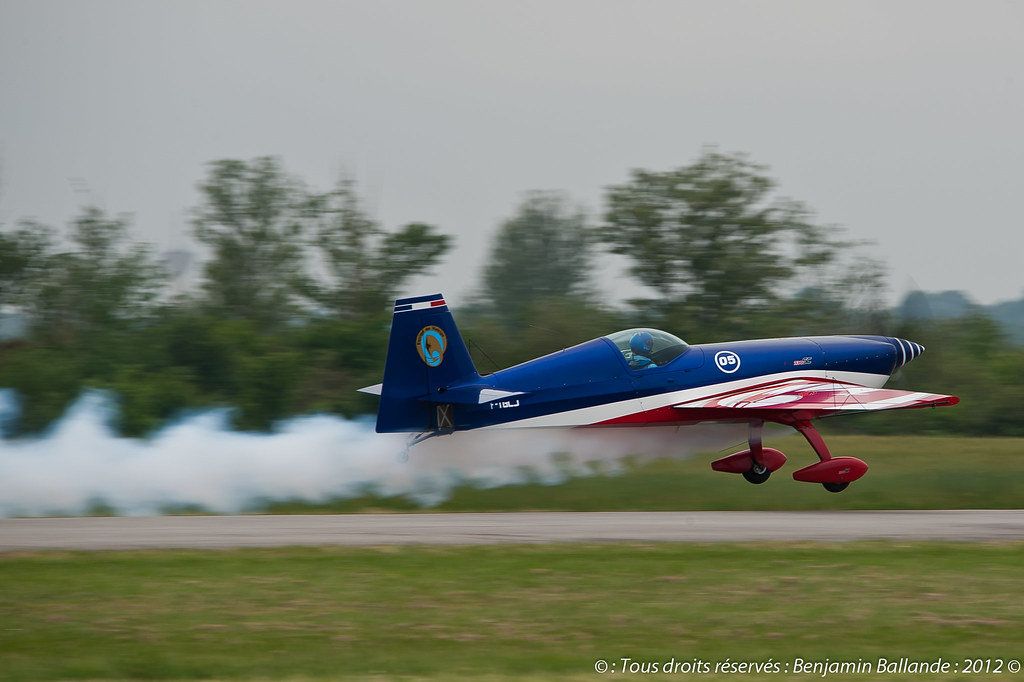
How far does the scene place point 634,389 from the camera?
16094mm

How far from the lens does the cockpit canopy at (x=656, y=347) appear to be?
1617 centimetres

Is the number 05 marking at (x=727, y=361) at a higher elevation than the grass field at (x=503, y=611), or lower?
higher

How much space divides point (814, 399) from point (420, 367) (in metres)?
6.30

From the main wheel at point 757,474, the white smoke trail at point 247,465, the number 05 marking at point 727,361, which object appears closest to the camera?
the white smoke trail at point 247,465

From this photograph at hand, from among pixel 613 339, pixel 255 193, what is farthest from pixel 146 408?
pixel 255 193

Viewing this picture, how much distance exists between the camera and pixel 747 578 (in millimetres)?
9492

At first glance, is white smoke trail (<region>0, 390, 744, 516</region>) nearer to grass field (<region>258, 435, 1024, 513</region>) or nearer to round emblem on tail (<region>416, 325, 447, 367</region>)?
grass field (<region>258, 435, 1024, 513</region>)

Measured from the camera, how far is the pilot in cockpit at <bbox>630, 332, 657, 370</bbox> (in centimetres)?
1619

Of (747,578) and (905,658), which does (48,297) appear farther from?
(905,658)

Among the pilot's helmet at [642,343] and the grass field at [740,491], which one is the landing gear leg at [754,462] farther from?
the pilot's helmet at [642,343]

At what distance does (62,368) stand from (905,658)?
87.1 ft

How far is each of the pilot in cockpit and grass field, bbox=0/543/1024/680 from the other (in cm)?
547

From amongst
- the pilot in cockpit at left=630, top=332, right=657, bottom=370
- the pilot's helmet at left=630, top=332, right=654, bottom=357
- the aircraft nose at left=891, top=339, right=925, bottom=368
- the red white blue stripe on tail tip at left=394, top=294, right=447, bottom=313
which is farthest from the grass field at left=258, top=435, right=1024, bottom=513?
the red white blue stripe on tail tip at left=394, top=294, right=447, bottom=313

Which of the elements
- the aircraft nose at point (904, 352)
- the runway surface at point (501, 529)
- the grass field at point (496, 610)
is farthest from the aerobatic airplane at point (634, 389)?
the grass field at point (496, 610)
